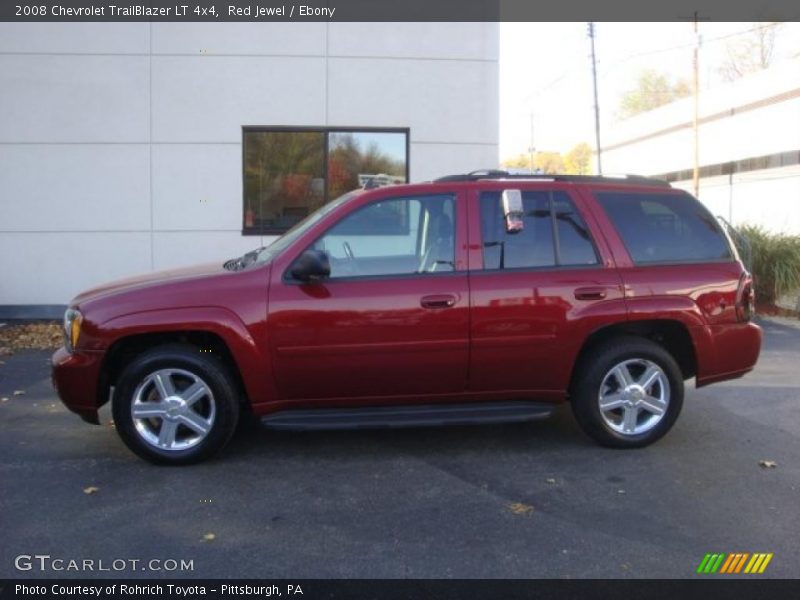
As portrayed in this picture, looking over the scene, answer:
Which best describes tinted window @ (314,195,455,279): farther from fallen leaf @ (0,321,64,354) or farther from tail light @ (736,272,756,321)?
fallen leaf @ (0,321,64,354)

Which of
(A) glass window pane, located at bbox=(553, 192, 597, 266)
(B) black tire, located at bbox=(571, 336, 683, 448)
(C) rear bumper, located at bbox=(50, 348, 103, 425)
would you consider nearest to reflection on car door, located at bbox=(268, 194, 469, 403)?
(A) glass window pane, located at bbox=(553, 192, 597, 266)

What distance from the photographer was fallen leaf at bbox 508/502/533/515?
4.34 metres

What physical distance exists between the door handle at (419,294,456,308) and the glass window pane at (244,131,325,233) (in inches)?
238

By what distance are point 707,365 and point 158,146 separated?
310 inches

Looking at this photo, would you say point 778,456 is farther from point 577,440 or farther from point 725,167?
point 725,167

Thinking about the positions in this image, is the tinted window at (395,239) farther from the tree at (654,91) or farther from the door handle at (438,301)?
the tree at (654,91)

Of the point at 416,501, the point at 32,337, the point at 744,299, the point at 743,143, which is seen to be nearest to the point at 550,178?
the point at 744,299

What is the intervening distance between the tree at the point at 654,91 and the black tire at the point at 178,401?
218ft

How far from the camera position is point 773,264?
12.7m

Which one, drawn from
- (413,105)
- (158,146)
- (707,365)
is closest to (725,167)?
(413,105)

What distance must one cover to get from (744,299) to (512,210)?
1781 millimetres

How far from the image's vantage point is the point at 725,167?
3350 cm

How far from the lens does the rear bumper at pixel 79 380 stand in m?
4.99

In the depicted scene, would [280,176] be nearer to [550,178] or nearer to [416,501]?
[550,178]
